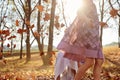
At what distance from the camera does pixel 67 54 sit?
7.46 m

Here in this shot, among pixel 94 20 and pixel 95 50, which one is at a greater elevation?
pixel 94 20

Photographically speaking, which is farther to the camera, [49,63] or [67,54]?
[49,63]

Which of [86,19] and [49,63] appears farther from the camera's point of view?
[49,63]

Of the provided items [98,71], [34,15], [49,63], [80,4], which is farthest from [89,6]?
[34,15]

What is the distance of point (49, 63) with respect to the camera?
23203 mm

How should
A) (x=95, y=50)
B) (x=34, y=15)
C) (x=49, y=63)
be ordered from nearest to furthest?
(x=95, y=50) → (x=49, y=63) → (x=34, y=15)

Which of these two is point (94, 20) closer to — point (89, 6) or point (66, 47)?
point (89, 6)

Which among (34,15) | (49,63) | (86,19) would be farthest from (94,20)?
(34,15)

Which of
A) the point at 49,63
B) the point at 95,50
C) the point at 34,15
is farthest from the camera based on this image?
the point at 34,15

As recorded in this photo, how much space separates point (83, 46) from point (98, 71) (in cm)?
59

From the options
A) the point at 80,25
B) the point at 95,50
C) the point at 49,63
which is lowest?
the point at 49,63

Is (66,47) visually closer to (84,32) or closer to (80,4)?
(84,32)

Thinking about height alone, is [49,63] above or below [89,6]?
below

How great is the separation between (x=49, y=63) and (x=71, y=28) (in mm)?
15760
